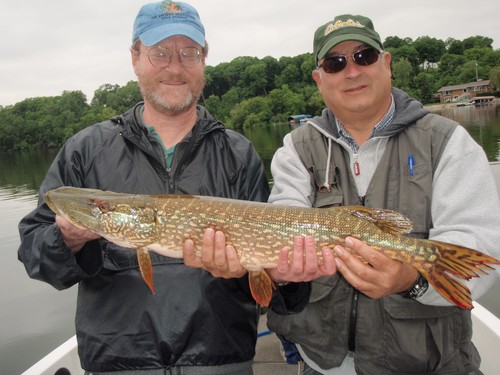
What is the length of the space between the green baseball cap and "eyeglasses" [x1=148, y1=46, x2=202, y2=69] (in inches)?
37.3

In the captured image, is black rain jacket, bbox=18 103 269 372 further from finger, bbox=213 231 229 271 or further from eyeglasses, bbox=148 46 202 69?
eyeglasses, bbox=148 46 202 69

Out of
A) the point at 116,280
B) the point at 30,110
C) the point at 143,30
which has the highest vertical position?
the point at 30,110

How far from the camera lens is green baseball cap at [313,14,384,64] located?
2.64 meters

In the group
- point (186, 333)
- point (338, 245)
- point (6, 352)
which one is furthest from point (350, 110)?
point (6, 352)

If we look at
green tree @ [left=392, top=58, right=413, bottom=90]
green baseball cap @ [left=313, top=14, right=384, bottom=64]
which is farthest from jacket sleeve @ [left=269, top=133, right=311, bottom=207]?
green tree @ [left=392, top=58, right=413, bottom=90]

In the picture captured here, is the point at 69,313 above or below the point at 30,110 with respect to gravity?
below

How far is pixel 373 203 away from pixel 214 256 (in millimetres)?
988

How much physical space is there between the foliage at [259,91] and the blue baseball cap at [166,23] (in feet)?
194

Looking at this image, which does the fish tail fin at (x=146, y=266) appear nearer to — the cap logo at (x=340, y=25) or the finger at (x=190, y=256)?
the finger at (x=190, y=256)

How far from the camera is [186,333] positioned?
2.37m

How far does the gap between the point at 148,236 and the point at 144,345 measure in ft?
2.06

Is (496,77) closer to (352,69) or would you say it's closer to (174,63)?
(352,69)

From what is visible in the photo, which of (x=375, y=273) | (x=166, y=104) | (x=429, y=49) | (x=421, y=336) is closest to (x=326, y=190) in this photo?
(x=375, y=273)

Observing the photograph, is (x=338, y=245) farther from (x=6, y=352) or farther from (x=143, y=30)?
(x=6, y=352)
